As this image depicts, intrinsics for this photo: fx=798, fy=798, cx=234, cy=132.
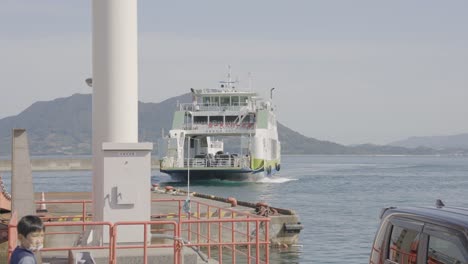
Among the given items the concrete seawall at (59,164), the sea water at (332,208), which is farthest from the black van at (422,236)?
the concrete seawall at (59,164)

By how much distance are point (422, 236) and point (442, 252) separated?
31 cm

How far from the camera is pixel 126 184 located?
1267 centimetres

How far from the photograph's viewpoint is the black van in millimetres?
6574

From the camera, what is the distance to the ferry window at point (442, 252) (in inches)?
258

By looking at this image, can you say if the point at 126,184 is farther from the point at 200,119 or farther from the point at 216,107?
the point at 216,107

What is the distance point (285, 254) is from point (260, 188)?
39.6 m

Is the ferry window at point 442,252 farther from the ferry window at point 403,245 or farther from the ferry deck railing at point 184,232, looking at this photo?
the ferry deck railing at point 184,232

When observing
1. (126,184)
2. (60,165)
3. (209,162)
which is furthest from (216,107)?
(60,165)

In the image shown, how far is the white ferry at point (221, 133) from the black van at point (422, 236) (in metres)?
54.9

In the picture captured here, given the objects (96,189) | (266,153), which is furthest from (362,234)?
(266,153)

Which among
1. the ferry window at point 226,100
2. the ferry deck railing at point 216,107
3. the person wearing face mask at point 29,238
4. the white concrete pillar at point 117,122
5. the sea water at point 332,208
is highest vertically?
the ferry window at point 226,100

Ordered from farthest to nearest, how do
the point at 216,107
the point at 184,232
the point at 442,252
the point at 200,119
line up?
1. the point at 216,107
2. the point at 200,119
3. the point at 184,232
4. the point at 442,252

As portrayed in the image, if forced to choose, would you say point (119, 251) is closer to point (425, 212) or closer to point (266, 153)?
point (425, 212)

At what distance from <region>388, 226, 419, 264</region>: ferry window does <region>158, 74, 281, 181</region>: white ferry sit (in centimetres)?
5503
